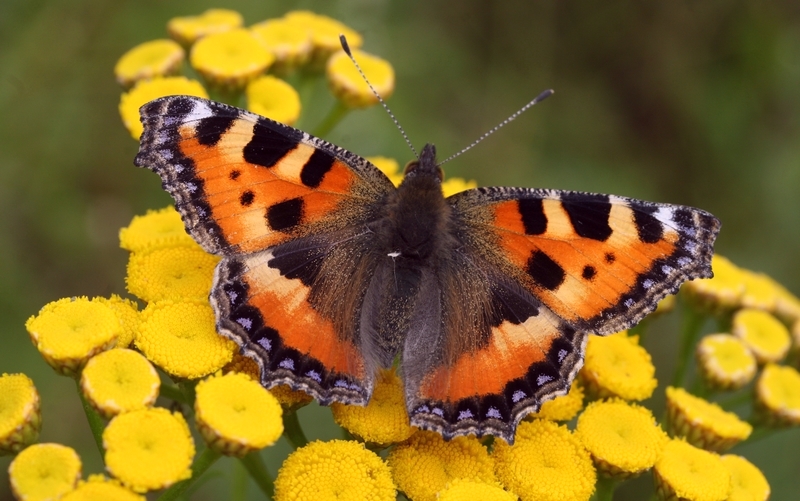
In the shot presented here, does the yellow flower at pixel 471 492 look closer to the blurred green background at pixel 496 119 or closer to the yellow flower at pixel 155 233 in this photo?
the yellow flower at pixel 155 233

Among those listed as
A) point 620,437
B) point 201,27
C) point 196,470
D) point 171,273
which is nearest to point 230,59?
point 201,27

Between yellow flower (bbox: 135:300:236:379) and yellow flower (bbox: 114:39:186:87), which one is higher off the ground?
yellow flower (bbox: 114:39:186:87)

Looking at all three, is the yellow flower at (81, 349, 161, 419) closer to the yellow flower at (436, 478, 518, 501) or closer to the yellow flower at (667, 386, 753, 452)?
the yellow flower at (436, 478, 518, 501)

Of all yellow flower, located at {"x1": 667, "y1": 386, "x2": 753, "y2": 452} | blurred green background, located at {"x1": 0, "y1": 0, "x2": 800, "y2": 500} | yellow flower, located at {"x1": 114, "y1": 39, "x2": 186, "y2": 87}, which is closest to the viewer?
yellow flower, located at {"x1": 667, "y1": 386, "x2": 753, "y2": 452}

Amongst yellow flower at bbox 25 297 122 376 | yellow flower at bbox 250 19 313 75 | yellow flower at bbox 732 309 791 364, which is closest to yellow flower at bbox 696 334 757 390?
yellow flower at bbox 732 309 791 364

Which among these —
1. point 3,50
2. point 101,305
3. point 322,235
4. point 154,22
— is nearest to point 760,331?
point 322,235

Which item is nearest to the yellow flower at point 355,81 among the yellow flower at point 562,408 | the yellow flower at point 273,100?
the yellow flower at point 273,100

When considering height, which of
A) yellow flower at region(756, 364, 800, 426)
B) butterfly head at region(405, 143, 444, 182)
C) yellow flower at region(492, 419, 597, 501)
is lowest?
yellow flower at region(492, 419, 597, 501)
